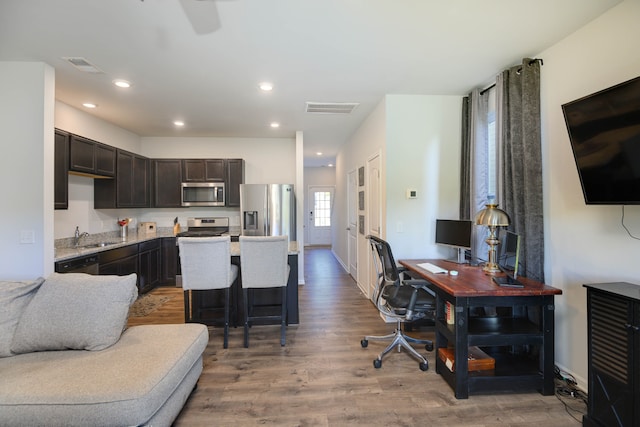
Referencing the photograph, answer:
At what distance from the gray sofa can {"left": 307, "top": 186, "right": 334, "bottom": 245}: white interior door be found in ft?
25.8

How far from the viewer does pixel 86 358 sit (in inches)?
67.9

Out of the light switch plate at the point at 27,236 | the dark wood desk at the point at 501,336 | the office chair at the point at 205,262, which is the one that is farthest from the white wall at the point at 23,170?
the dark wood desk at the point at 501,336

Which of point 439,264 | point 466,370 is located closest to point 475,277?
point 439,264

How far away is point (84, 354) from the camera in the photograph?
178 centimetres

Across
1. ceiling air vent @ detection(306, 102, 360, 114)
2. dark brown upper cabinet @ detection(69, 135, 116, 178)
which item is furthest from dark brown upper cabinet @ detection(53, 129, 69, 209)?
ceiling air vent @ detection(306, 102, 360, 114)

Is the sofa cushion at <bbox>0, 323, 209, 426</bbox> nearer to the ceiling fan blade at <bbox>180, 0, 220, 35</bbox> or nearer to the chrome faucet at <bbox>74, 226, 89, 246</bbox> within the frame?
the ceiling fan blade at <bbox>180, 0, 220, 35</bbox>

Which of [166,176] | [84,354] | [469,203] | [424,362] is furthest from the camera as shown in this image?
[166,176]

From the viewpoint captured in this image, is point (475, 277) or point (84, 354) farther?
point (475, 277)

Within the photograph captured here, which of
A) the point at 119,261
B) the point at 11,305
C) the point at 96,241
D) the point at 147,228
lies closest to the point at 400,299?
the point at 11,305

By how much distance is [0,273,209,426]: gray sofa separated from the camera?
1401mm

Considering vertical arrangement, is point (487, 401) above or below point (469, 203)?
below

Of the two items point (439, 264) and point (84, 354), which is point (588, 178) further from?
point (84, 354)

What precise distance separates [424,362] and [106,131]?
534 cm

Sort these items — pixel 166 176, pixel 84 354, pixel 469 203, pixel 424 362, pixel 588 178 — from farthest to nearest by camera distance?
A: pixel 166 176
pixel 469 203
pixel 424 362
pixel 588 178
pixel 84 354
